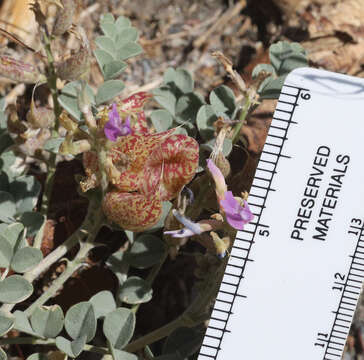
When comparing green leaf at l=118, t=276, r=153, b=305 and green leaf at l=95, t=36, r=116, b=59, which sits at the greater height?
green leaf at l=95, t=36, r=116, b=59

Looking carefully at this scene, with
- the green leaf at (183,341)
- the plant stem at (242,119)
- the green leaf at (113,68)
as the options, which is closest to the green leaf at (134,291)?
the green leaf at (183,341)

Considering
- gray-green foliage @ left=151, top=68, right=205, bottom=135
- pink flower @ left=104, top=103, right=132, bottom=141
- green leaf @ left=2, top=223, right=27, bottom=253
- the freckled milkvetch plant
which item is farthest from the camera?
gray-green foliage @ left=151, top=68, right=205, bottom=135

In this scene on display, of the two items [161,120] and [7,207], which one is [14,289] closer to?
[7,207]

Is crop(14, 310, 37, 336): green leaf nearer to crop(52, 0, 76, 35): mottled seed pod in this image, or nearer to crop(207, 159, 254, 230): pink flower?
crop(207, 159, 254, 230): pink flower

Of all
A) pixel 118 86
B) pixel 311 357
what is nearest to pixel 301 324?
pixel 311 357

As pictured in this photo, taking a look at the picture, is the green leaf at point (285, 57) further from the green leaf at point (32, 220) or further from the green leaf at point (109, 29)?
the green leaf at point (32, 220)

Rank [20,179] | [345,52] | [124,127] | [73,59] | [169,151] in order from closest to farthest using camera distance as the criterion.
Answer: [124,127] < [169,151] < [73,59] < [20,179] < [345,52]

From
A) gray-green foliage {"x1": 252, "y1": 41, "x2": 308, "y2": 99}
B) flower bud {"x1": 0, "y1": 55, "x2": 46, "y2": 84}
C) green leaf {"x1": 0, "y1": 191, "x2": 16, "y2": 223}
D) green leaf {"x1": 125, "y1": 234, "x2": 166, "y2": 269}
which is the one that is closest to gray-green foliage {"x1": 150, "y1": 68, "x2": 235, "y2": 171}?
gray-green foliage {"x1": 252, "y1": 41, "x2": 308, "y2": 99}

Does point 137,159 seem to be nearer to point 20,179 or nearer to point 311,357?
point 20,179
